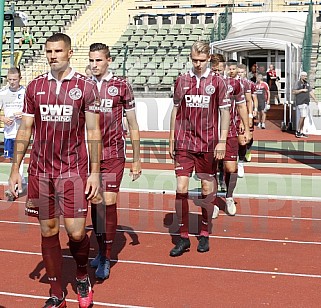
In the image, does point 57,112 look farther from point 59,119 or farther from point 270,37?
point 270,37

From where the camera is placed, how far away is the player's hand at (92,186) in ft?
15.8

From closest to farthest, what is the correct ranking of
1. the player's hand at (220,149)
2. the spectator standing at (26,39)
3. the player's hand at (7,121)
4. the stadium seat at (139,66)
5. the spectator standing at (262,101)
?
the player's hand at (220,149), the player's hand at (7,121), the spectator standing at (262,101), the stadium seat at (139,66), the spectator standing at (26,39)

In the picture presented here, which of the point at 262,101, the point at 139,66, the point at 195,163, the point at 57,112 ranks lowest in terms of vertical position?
the point at 262,101

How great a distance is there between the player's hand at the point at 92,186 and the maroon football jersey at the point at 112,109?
126 centimetres

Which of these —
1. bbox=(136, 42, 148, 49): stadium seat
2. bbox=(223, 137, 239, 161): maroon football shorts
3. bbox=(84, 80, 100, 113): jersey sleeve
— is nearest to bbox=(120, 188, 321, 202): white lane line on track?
bbox=(223, 137, 239, 161): maroon football shorts

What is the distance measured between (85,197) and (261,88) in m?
17.8

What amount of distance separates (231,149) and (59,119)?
13.9 ft

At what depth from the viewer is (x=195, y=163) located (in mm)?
6828

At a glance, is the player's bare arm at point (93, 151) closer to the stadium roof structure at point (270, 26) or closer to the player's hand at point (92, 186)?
the player's hand at point (92, 186)

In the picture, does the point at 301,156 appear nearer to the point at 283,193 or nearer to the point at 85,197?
the point at 283,193

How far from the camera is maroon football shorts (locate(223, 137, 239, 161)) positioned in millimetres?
8609

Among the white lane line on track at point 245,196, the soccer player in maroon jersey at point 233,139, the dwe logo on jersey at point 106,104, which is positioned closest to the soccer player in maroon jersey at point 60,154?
the dwe logo on jersey at point 106,104

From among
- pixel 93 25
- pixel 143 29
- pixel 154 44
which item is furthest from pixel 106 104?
pixel 93 25

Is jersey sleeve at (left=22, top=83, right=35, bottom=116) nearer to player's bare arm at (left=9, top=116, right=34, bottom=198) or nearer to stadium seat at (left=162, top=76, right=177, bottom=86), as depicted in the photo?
player's bare arm at (left=9, top=116, right=34, bottom=198)
